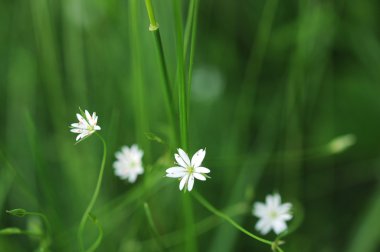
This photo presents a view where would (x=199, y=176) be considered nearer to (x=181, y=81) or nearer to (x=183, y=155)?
(x=183, y=155)

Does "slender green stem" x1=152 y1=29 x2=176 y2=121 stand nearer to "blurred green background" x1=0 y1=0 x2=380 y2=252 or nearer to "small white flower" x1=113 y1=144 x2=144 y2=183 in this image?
"small white flower" x1=113 y1=144 x2=144 y2=183

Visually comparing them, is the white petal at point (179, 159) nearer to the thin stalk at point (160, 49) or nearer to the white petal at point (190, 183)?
the white petal at point (190, 183)

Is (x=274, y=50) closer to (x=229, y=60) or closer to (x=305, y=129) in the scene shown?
(x=229, y=60)

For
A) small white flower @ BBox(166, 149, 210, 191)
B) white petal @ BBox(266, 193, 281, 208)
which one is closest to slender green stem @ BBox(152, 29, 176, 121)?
small white flower @ BBox(166, 149, 210, 191)

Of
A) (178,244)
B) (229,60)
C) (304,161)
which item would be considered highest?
(229,60)

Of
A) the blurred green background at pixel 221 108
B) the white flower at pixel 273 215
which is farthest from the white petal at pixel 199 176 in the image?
the blurred green background at pixel 221 108

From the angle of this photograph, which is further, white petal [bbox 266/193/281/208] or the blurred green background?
the blurred green background

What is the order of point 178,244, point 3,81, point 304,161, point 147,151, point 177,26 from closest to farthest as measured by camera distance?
point 177,26 < point 147,151 < point 178,244 < point 304,161 < point 3,81

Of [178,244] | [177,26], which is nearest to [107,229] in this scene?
[178,244]
